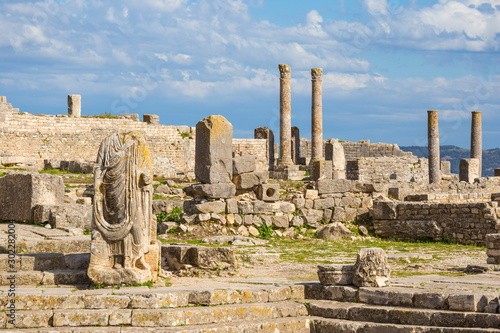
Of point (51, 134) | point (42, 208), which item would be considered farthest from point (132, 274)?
point (51, 134)

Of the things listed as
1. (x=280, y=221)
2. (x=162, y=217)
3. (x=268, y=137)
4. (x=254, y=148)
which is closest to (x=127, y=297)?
(x=162, y=217)

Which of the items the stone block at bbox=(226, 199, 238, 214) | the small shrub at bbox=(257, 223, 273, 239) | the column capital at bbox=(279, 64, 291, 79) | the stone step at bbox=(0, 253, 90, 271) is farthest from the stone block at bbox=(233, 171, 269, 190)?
the column capital at bbox=(279, 64, 291, 79)

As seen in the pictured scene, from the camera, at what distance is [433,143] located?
31719mm

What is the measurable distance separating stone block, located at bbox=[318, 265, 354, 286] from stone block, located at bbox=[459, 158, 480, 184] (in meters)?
25.4

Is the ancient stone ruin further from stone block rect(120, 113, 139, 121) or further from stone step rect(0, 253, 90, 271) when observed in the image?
stone block rect(120, 113, 139, 121)

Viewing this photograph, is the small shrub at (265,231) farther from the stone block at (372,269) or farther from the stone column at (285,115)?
the stone column at (285,115)

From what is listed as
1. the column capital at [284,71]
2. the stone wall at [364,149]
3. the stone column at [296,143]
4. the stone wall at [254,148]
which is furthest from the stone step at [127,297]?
the stone column at [296,143]

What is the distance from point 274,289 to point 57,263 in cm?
280

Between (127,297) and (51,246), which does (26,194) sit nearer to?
(51,246)

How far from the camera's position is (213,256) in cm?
1032

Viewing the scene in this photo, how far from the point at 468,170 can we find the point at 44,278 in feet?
89.2

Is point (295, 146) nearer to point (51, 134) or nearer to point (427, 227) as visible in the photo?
point (51, 134)

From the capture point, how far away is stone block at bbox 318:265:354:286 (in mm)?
8969

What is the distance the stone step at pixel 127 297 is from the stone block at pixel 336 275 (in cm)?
78
